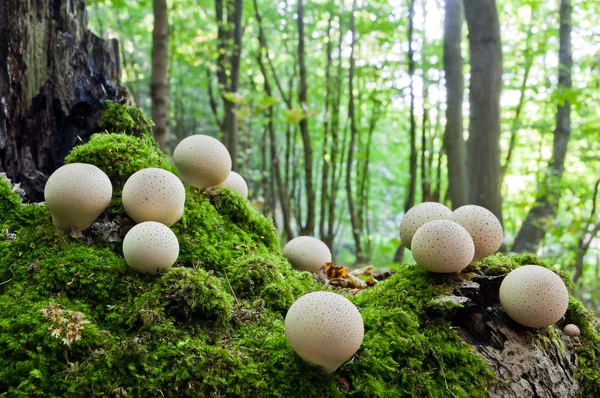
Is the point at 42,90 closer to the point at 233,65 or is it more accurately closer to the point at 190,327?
the point at 190,327

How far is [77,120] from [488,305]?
11.4ft

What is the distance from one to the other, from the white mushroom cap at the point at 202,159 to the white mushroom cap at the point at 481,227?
162cm

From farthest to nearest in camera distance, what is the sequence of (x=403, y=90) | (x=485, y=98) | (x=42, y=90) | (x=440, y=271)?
(x=403, y=90) < (x=485, y=98) < (x=42, y=90) < (x=440, y=271)

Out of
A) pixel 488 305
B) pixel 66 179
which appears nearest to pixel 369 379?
pixel 488 305

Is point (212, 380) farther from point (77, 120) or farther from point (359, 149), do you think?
point (359, 149)

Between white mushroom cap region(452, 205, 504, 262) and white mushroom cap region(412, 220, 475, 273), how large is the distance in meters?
0.19

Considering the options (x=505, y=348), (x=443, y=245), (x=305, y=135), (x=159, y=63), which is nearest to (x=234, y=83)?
(x=305, y=135)

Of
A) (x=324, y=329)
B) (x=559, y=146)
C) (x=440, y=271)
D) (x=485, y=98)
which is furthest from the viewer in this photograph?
(x=559, y=146)

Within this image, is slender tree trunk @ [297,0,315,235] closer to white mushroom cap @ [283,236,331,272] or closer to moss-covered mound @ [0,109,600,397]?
A: white mushroom cap @ [283,236,331,272]

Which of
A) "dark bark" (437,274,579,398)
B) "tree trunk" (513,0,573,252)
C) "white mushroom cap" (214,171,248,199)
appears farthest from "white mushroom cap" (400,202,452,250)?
"tree trunk" (513,0,573,252)

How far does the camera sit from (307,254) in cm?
339

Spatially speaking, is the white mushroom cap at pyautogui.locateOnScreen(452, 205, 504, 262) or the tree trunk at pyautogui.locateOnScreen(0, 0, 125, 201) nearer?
the white mushroom cap at pyautogui.locateOnScreen(452, 205, 504, 262)

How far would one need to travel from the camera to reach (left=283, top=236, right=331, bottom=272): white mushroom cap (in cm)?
340

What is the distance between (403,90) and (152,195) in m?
10.9
